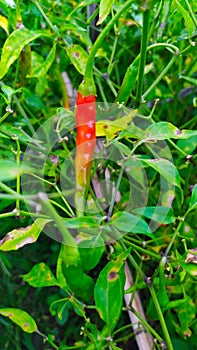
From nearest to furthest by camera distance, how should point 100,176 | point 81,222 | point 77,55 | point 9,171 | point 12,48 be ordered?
point 9,171 → point 81,222 → point 12,48 → point 77,55 → point 100,176

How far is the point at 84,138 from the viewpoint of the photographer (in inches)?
22.0

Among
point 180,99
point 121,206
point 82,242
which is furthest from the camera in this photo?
point 180,99

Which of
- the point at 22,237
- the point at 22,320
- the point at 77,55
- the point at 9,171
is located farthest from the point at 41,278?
the point at 9,171

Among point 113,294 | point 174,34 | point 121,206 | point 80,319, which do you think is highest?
point 174,34

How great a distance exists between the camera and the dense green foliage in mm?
472

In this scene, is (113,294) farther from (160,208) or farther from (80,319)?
(80,319)

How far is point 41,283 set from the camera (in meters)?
0.65

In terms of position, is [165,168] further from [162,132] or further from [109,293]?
[109,293]

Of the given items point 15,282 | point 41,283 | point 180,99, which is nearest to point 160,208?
point 41,283

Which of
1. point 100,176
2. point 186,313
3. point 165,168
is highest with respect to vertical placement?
point 165,168

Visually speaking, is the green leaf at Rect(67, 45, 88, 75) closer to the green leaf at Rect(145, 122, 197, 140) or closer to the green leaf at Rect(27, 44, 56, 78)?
the green leaf at Rect(27, 44, 56, 78)

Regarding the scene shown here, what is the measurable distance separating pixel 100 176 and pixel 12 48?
0.29 metres

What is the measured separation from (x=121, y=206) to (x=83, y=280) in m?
0.38

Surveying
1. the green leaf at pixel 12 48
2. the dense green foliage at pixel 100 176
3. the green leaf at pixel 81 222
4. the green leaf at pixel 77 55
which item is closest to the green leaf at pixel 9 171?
the dense green foliage at pixel 100 176
